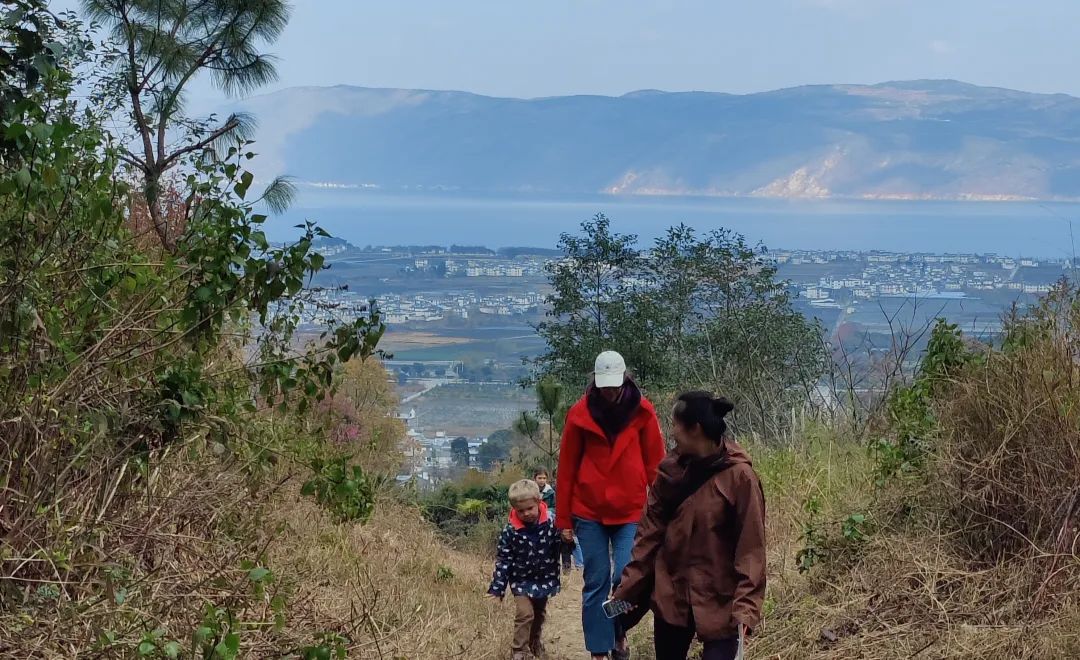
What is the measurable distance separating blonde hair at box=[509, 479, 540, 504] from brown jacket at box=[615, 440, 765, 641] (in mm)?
1795

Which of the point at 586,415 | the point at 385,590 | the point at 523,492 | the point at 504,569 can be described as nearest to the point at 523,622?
the point at 504,569

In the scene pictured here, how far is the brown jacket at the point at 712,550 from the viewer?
4.30 meters

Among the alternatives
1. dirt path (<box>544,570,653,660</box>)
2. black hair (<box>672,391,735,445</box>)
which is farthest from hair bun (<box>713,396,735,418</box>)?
dirt path (<box>544,570,653,660</box>)

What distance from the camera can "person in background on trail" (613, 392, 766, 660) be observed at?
4.31m

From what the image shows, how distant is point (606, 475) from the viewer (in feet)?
19.1

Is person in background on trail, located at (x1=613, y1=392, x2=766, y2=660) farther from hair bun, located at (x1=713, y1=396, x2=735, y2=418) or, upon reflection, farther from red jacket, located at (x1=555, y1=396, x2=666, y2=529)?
red jacket, located at (x1=555, y1=396, x2=666, y2=529)

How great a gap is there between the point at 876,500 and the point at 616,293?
56.2ft

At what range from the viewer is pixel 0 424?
4.35 metres

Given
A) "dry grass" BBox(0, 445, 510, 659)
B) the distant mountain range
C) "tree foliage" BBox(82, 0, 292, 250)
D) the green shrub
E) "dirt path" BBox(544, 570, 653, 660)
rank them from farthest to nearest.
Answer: the distant mountain range < "tree foliage" BBox(82, 0, 292, 250) < "dirt path" BBox(544, 570, 653, 660) < the green shrub < "dry grass" BBox(0, 445, 510, 659)

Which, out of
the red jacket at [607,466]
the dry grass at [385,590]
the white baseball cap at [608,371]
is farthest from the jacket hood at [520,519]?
the white baseball cap at [608,371]

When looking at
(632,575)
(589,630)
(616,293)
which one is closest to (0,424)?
(632,575)

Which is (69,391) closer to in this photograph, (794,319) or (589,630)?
(589,630)

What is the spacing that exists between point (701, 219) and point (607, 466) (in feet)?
306

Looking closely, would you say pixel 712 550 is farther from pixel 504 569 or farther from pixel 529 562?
pixel 504 569
